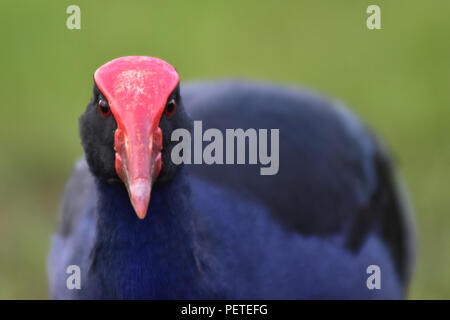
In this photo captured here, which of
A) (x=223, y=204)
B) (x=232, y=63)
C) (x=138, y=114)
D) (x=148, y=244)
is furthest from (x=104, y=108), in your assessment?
(x=232, y=63)

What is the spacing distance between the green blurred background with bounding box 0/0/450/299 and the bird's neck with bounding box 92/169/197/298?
2.14 meters

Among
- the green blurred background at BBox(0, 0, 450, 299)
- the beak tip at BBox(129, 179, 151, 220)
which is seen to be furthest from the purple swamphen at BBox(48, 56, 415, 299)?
the green blurred background at BBox(0, 0, 450, 299)

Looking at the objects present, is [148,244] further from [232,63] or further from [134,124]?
→ [232,63]

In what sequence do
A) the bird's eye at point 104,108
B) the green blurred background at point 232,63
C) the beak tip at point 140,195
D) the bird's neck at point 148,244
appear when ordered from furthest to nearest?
the green blurred background at point 232,63
the bird's neck at point 148,244
the bird's eye at point 104,108
the beak tip at point 140,195

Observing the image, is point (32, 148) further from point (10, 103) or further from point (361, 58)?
point (361, 58)

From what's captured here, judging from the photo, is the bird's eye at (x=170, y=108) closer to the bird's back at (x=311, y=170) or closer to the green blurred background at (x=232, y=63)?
the bird's back at (x=311, y=170)

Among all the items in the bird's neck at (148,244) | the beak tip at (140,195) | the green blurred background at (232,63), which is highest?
the green blurred background at (232,63)

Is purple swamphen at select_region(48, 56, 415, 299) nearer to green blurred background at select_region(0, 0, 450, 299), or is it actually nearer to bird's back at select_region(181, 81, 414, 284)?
bird's back at select_region(181, 81, 414, 284)

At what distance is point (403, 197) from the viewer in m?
4.09

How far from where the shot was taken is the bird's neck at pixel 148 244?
251 cm

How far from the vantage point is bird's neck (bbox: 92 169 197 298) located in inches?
98.7

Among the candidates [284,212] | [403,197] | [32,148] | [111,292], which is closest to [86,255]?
[111,292]

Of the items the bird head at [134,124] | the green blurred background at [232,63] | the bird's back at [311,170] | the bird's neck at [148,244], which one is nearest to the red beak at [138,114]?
the bird head at [134,124]

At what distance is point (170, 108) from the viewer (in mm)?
2408
